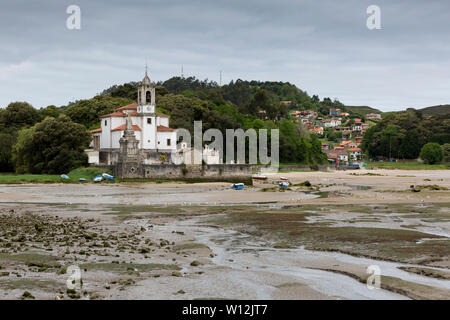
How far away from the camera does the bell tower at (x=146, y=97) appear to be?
82250 millimetres

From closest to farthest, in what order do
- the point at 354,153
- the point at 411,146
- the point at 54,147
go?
the point at 54,147
the point at 411,146
the point at 354,153

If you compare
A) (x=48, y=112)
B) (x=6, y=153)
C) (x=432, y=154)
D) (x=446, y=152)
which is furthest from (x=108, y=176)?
(x=446, y=152)

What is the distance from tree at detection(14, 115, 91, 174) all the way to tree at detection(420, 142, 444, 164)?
305 feet

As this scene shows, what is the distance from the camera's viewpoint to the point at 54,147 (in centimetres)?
7350

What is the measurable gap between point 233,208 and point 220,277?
70.1 ft

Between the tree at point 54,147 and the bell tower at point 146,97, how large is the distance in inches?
434

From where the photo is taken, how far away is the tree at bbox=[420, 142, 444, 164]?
132 meters

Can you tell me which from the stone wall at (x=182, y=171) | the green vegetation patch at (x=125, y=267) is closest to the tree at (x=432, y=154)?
the stone wall at (x=182, y=171)

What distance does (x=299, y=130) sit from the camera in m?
132

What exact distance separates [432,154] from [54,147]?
98.2 m

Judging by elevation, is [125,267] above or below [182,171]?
below

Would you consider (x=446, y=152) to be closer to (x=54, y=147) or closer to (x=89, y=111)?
(x=89, y=111)
